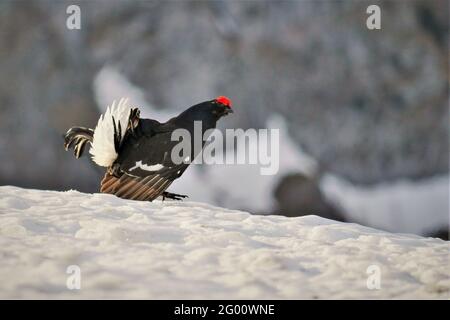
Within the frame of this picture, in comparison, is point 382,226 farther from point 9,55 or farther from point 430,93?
point 9,55

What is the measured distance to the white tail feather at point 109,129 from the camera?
13.1 feet

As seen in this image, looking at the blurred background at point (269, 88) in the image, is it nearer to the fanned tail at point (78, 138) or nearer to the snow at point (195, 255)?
the fanned tail at point (78, 138)

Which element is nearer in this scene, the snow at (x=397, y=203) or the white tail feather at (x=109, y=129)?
the white tail feather at (x=109, y=129)

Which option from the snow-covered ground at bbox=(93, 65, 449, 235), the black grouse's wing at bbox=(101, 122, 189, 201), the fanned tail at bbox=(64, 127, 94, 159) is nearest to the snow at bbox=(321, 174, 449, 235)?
the snow-covered ground at bbox=(93, 65, 449, 235)

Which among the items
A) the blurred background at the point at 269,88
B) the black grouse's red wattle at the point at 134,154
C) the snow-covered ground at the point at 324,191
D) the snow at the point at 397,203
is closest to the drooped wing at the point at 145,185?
the black grouse's red wattle at the point at 134,154

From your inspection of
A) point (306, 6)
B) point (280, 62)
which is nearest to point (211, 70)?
point (280, 62)

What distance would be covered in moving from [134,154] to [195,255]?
158cm

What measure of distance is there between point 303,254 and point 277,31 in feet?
15.0

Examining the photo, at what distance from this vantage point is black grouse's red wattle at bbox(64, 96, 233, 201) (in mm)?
3941

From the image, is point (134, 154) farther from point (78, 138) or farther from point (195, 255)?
point (195, 255)

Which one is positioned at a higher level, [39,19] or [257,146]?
[39,19]

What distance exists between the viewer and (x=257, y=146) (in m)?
6.48

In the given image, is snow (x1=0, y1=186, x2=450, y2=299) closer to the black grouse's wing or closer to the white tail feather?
the black grouse's wing
